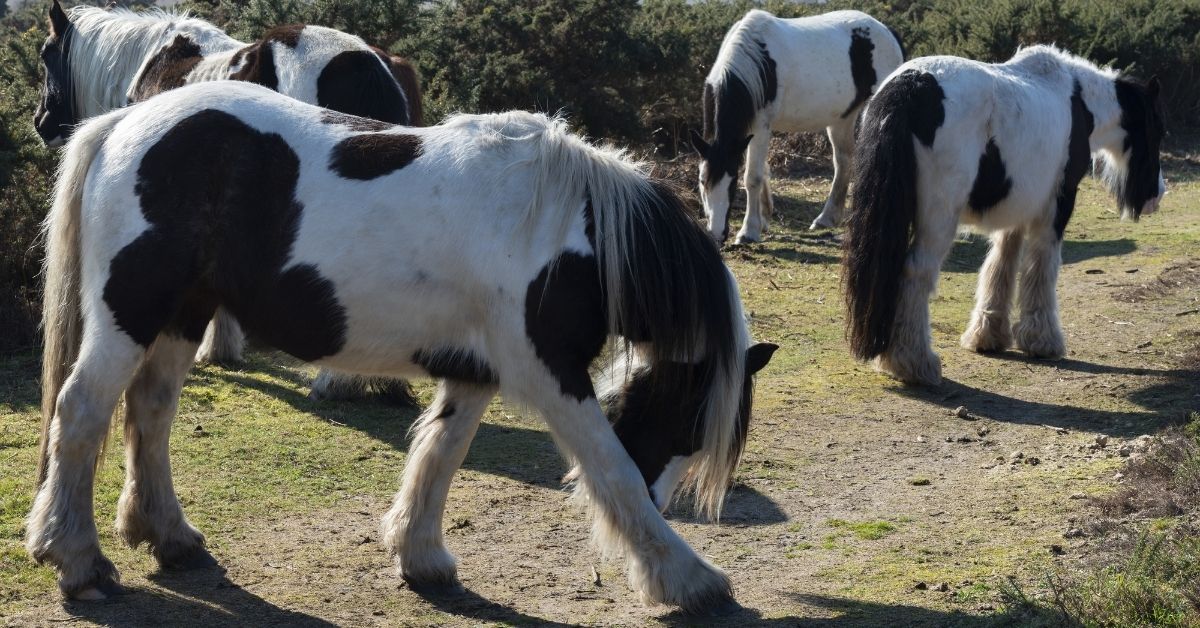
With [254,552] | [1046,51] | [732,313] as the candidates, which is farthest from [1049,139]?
[254,552]

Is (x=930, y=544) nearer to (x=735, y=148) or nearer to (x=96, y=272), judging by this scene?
(x=96, y=272)

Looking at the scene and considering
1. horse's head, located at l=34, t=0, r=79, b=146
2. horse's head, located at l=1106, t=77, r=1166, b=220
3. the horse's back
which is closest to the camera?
horse's head, located at l=34, t=0, r=79, b=146

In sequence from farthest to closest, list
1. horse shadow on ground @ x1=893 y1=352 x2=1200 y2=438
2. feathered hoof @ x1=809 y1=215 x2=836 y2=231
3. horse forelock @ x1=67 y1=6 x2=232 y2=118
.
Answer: feathered hoof @ x1=809 y1=215 x2=836 y2=231 < horse forelock @ x1=67 y1=6 x2=232 y2=118 < horse shadow on ground @ x1=893 y1=352 x2=1200 y2=438

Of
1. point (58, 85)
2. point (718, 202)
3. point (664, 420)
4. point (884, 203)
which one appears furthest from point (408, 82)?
point (718, 202)

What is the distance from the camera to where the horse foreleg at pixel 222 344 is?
7504 mm

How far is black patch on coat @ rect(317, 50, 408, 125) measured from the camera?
21.9 feet

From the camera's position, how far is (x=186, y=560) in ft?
14.8

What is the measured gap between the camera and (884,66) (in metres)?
12.5

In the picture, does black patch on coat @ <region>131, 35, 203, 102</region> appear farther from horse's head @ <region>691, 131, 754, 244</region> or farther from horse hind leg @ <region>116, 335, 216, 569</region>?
horse's head @ <region>691, 131, 754, 244</region>

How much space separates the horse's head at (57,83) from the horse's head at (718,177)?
5.52 meters

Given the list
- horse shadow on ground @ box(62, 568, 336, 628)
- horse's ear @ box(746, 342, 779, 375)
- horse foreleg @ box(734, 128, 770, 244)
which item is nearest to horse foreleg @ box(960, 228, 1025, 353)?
horse foreleg @ box(734, 128, 770, 244)

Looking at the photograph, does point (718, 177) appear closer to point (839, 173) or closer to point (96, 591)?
point (839, 173)

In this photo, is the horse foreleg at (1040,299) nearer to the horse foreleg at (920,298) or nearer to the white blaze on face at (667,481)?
the horse foreleg at (920,298)

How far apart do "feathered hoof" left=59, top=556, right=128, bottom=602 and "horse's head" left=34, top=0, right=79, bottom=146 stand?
5104 mm
